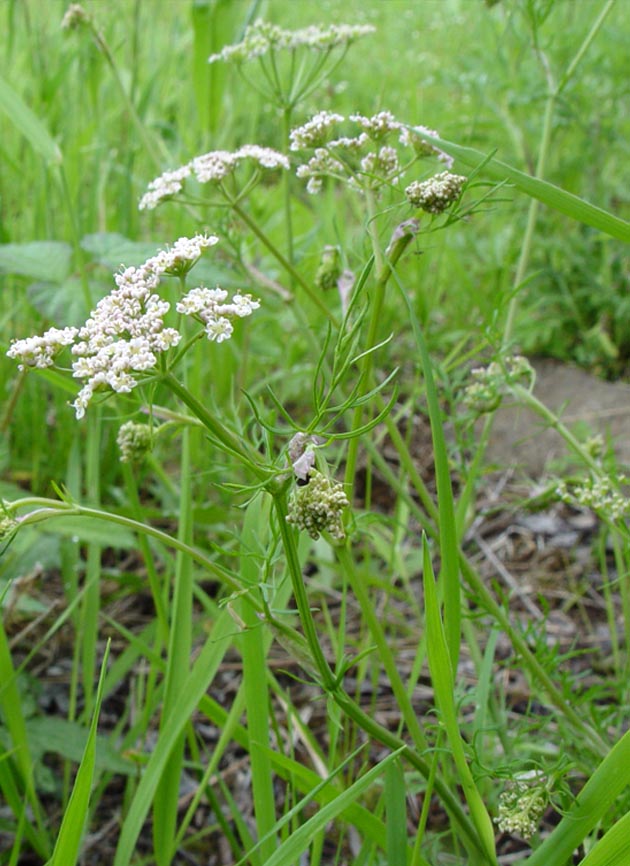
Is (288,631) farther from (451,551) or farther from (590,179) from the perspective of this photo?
(590,179)

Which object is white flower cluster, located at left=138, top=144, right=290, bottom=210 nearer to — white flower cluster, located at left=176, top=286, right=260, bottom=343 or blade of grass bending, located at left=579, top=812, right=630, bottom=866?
white flower cluster, located at left=176, top=286, right=260, bottom=343

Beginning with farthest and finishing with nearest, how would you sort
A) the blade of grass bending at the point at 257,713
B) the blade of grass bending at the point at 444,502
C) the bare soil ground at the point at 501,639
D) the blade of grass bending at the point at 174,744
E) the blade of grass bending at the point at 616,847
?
1. the bare soil ground at the point at 501,639
2. the blade of grass bending at the point at 174,744
3. the blade of grass bending at the point at 257,713
4. the blade of grass bending at the point at 444,502
5. the blade of grass bending at the point at 616,847

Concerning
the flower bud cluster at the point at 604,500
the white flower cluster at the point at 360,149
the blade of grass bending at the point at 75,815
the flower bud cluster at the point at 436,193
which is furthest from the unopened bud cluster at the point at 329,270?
the blade of grass bending at the point at 75,815

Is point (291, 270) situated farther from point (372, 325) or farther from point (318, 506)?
point (318, 506)

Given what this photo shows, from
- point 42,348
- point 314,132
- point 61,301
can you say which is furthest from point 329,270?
point 61,301

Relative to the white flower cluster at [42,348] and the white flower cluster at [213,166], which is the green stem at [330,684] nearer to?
the white flower cluster at [42,348]

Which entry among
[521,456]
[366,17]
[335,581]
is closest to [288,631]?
[335,581]
